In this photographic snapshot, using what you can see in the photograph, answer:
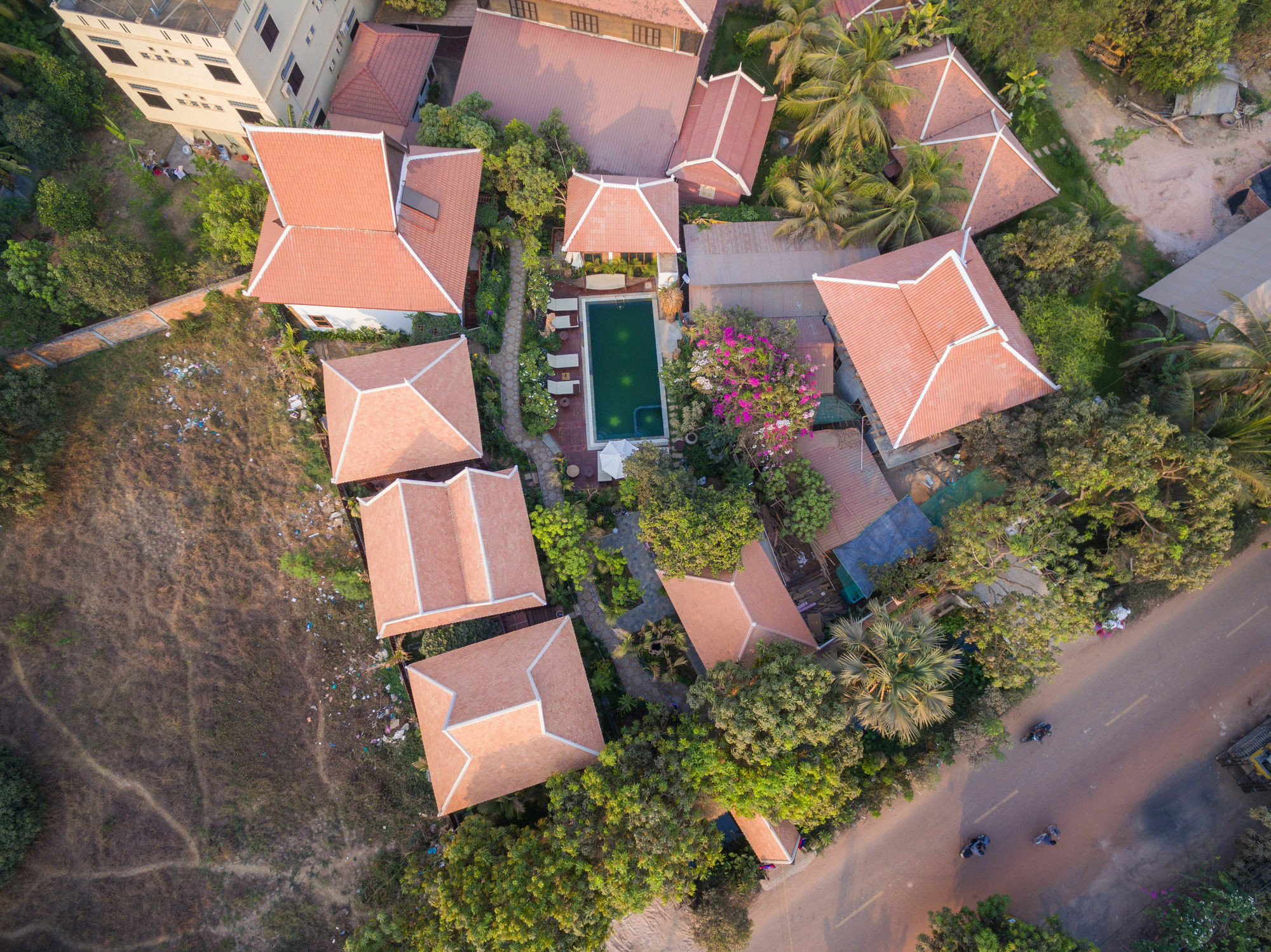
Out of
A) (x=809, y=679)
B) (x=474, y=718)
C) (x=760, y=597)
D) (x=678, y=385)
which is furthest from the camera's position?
(x=678, y=385)

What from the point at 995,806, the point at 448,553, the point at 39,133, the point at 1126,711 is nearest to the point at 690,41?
the point at 448,553

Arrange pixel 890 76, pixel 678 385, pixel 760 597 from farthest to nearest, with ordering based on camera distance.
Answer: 1. pixel 890 76
2. pixel 678 385
3. pixel 760 597

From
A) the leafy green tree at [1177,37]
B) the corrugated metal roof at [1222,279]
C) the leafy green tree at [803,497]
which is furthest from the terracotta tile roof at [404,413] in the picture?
the leafy green tree at [1177,37]

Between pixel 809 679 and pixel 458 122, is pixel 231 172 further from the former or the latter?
pixel 809 679

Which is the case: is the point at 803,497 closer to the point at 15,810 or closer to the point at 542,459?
the point at 542,459

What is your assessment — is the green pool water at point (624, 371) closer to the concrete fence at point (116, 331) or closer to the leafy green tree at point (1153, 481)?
the concrete fence at point (116, 331)

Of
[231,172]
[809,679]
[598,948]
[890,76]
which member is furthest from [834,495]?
[231,172]

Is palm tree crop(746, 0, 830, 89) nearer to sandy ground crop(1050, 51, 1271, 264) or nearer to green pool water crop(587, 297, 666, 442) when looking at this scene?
green pool water crop(587, 297, 666, 442)
